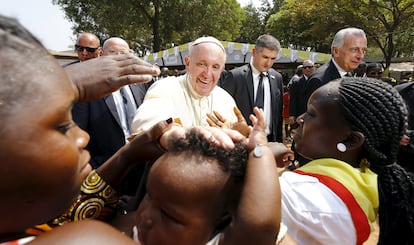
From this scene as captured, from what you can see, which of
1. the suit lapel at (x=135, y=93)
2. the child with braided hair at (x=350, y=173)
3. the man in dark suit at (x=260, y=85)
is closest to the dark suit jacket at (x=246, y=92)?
the man in dark suit at (x=260, y=85)

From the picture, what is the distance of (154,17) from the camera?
26.8m

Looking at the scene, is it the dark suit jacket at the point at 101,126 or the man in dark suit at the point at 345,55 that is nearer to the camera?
Answer: the dark suit jacket at the point at 101,126

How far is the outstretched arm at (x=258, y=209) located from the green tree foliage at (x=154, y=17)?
26.4 m

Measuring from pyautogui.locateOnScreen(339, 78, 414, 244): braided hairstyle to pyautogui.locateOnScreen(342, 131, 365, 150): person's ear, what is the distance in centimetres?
2

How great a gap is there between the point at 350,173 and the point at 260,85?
4107 mm

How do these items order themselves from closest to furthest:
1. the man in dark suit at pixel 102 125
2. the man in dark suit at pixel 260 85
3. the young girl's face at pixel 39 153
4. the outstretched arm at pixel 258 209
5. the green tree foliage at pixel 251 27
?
the young girl's face at pixel 39 153
the outstretched arm at pixel 258 209
the man in dark suit at pixel 102 125
the man in dark suit at pixel 260 85
the green tree foliage at pixel 251 27

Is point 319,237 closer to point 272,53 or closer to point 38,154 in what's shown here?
point 38,154

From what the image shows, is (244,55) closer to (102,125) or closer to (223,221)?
(102,125)

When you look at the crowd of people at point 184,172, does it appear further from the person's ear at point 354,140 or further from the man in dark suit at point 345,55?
the man in dark suit at point 345,55

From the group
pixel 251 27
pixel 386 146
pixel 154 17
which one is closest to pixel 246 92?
pixel 386 146

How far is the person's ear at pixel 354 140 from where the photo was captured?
1448 millimetres

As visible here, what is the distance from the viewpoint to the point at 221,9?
2783cm

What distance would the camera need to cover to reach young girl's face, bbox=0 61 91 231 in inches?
22.7

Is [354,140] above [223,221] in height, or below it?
above
